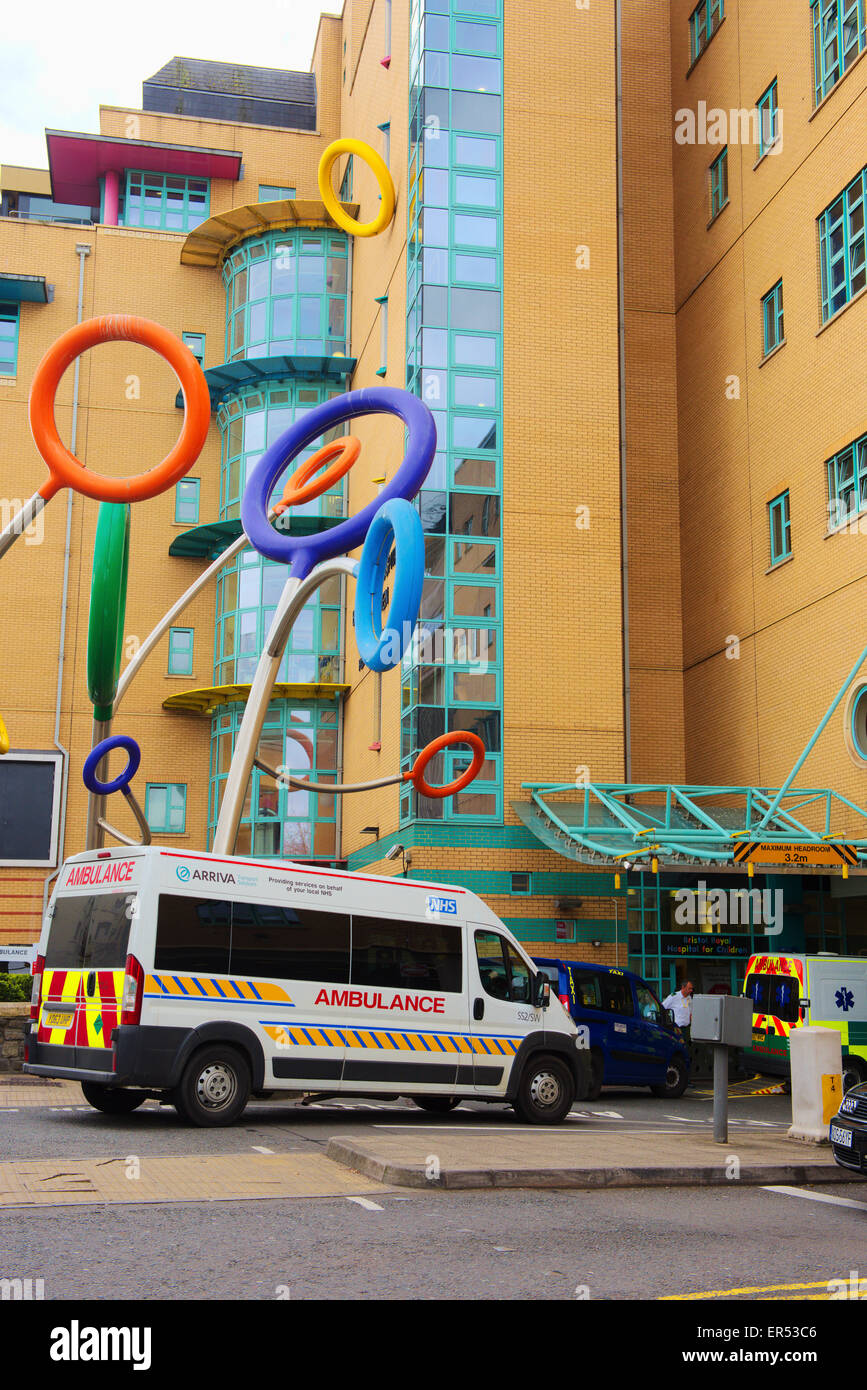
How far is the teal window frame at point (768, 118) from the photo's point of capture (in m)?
27.4

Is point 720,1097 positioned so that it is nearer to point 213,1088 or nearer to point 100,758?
point 213,1088

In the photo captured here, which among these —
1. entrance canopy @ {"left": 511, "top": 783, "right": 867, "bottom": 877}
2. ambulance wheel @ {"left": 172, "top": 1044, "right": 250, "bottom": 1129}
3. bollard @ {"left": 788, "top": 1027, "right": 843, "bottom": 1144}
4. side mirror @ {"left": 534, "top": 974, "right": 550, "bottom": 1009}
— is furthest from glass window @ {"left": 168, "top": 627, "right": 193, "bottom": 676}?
bollard @ {"left": 788, "top": 1027, "right": 843, "bottom": 1144}

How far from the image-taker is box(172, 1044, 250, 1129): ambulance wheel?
12625 mm

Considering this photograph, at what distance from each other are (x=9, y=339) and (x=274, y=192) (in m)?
9.30

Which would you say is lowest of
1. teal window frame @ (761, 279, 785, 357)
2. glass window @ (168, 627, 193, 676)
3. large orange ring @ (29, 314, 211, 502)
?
large orange ring @ (29, 314, 211, 502)

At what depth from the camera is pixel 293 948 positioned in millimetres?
13648

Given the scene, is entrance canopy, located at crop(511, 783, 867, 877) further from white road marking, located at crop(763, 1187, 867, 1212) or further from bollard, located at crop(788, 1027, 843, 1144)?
white road marking, located at crop(763, 1187, 867, 1212)

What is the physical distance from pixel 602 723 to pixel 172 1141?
1583cm

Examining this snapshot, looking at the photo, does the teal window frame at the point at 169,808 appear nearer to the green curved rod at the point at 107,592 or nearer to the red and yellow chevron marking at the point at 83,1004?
the green curved rod at the point at 107,592

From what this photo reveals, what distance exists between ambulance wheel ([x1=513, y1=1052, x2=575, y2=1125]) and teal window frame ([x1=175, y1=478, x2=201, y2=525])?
2565 centimetres

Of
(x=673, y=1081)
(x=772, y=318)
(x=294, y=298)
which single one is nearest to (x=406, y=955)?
(x=673, y=1081)

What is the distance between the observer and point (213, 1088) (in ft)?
42.2

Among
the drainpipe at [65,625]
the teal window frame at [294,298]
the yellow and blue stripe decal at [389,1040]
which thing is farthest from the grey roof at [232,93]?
the yellow and blue stripe decal at [389,1040]

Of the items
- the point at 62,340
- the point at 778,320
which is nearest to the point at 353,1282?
the point at 62,340
